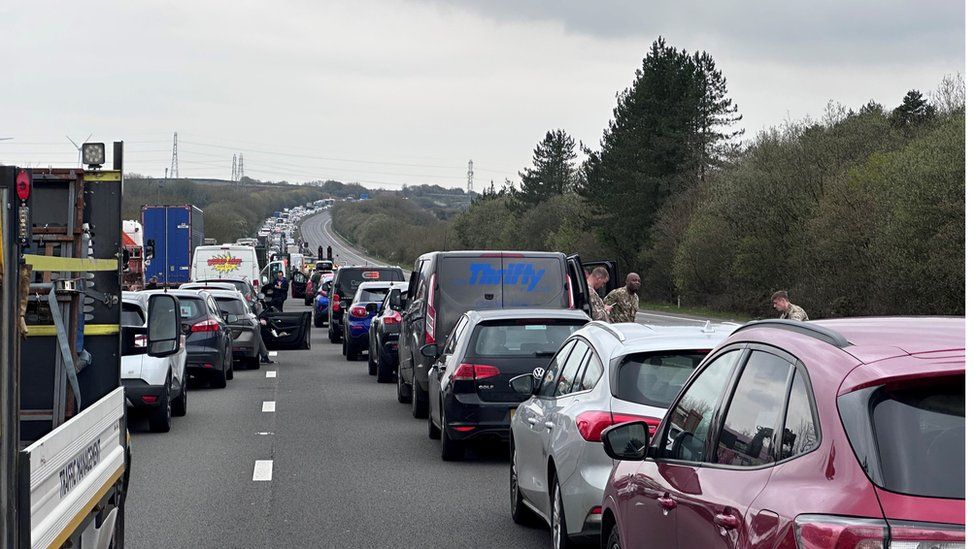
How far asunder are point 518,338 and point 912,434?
8.96 metres

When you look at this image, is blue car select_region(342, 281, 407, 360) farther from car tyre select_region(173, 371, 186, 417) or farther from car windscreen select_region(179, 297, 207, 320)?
car tyre select_region(173, 371, 186, 417)

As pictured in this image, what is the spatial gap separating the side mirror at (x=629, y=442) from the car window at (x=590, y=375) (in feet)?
9.21

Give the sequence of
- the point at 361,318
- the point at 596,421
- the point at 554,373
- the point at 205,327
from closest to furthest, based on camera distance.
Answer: the point at 596,421
the point at 554,373
the point at 205,327
the point at 361,318

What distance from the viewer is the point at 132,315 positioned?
51.9ft

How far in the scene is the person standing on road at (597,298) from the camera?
16.6 m

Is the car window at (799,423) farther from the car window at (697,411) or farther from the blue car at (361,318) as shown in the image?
the blue car at (361,318)

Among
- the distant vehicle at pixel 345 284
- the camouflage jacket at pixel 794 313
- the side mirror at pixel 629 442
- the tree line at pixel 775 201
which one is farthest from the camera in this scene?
the tree line at pixel 775 201

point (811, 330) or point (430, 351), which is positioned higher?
point (811, 330)

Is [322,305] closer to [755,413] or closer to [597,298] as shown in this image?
[597,298]

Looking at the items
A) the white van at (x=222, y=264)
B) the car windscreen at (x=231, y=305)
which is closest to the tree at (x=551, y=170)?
the white van at (x=222, y=264)

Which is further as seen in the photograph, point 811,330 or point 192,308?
point 192,308

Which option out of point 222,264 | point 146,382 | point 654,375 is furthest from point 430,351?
point 222,264

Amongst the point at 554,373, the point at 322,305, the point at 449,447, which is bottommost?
the point at 322,305

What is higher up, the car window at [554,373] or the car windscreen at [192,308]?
the car window at [554,373]
